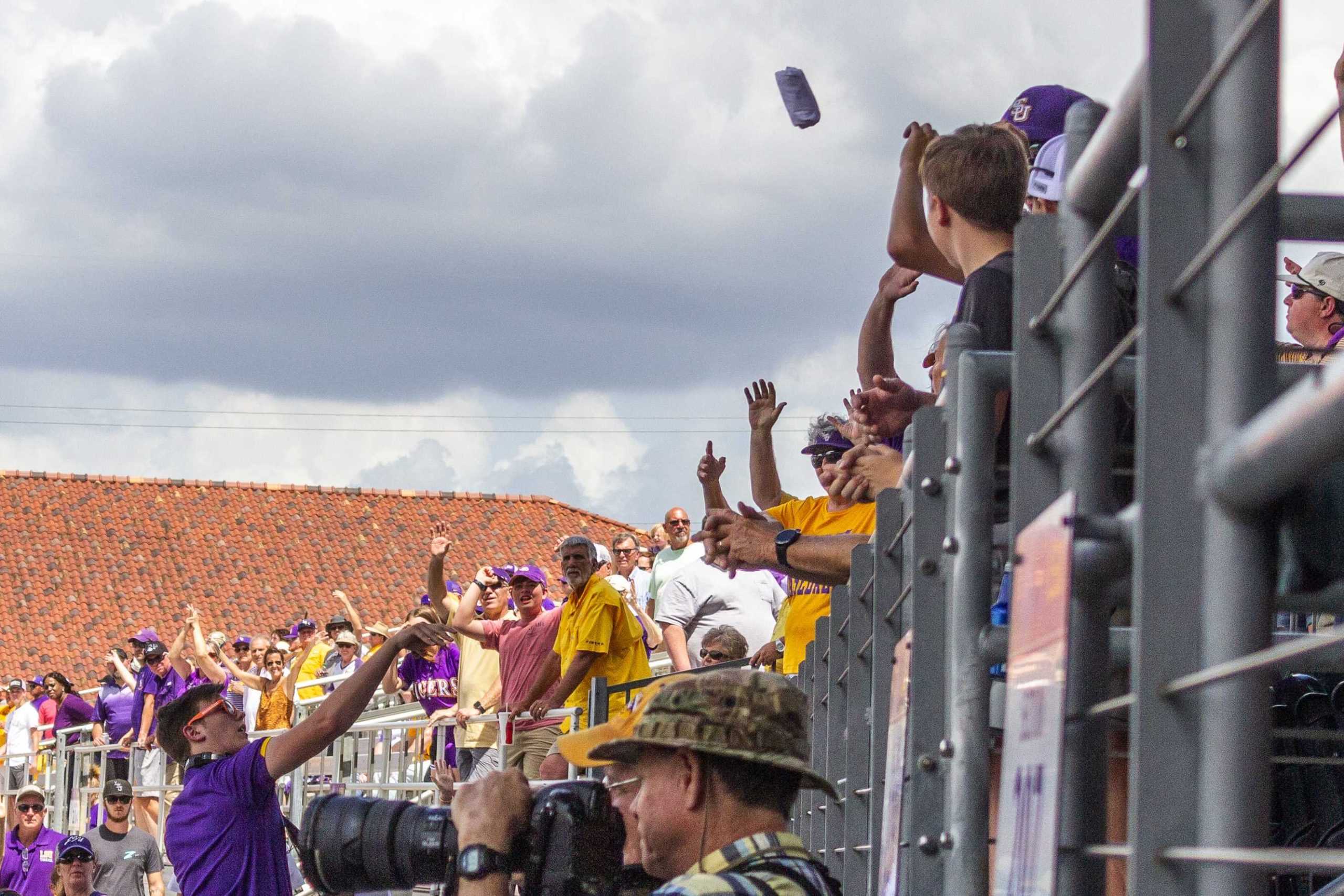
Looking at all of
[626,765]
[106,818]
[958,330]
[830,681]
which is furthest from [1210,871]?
[106,818]

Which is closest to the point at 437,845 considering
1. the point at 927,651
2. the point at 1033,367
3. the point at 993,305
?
the point at 927,651

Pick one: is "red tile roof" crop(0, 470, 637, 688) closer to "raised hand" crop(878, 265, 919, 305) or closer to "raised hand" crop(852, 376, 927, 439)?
"raised hand" crop(878, 265, 919, 305)

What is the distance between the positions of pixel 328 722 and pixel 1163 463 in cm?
461

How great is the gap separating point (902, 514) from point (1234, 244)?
179 cm

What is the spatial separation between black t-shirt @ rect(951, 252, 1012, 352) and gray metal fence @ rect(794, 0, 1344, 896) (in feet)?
1.99

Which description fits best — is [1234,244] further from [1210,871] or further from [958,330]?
[958,330]

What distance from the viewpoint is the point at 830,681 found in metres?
4.10

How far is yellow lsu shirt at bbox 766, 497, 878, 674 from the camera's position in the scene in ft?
Answer: 18.6

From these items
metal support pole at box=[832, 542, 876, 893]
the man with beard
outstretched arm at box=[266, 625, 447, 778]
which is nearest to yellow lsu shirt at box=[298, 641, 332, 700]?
the man with beard

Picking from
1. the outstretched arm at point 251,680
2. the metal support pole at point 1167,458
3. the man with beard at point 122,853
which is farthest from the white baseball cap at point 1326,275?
the outstretched arm at point 251,680

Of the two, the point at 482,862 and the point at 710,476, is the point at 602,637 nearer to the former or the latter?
the point at 710,476

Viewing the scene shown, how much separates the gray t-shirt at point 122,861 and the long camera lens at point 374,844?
11076mm

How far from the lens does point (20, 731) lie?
21.5m

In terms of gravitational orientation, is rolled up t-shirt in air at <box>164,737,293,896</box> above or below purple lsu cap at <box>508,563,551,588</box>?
below
